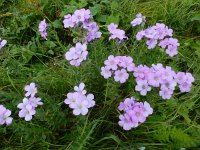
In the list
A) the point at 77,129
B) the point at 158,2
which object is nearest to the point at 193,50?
the point at 158,2

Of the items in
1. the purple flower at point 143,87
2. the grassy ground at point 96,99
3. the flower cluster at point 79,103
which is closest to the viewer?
the flower cluster at point 79,103

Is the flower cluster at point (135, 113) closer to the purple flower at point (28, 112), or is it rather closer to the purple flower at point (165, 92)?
the purple flower at point (165, 92)

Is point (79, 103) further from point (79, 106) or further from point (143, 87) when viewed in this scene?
point (143, 87)

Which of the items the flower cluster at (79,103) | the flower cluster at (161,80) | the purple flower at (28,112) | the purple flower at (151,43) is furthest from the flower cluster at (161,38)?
the purple flower at (28,112)

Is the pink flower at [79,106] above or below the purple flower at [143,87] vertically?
below

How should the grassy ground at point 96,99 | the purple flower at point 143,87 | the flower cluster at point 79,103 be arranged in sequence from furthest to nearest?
the grassy ground at point 96,99, the purple flower at point 143,87, the flower cluster at point 79,103

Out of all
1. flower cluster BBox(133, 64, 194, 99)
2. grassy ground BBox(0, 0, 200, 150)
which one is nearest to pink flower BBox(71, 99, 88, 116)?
grassy ground BBox(0, 0, 200, 150)

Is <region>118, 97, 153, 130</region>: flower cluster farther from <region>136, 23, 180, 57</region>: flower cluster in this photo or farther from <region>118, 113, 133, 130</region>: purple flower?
<region>136, 23, 180, 57</region>: flower cluster
